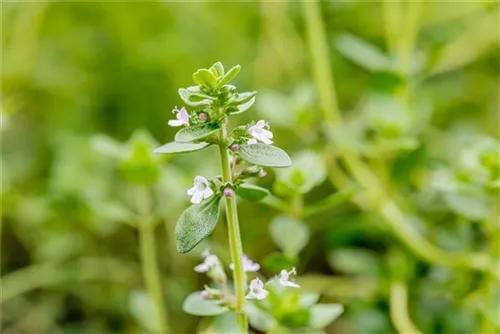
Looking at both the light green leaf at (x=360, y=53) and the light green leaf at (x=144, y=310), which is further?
the light green leaf at (x=360, y=53)

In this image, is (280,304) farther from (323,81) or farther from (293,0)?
(293,0)

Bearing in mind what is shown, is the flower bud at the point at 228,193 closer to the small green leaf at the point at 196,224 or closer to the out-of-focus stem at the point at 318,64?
the small green leaf at the point at 196,224

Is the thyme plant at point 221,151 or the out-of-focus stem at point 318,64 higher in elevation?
the out-of-focus stem at point 318,64

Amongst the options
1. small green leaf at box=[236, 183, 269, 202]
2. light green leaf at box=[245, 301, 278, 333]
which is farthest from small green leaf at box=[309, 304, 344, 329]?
small green leaf at box=[236, 183, 269, 202]

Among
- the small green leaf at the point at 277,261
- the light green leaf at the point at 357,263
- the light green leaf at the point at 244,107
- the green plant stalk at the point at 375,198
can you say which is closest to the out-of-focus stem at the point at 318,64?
the green plant stalk at the point at 375,198

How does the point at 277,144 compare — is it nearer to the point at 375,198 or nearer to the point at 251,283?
the point at 375,198

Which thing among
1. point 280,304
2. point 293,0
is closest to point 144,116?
point 293,0
